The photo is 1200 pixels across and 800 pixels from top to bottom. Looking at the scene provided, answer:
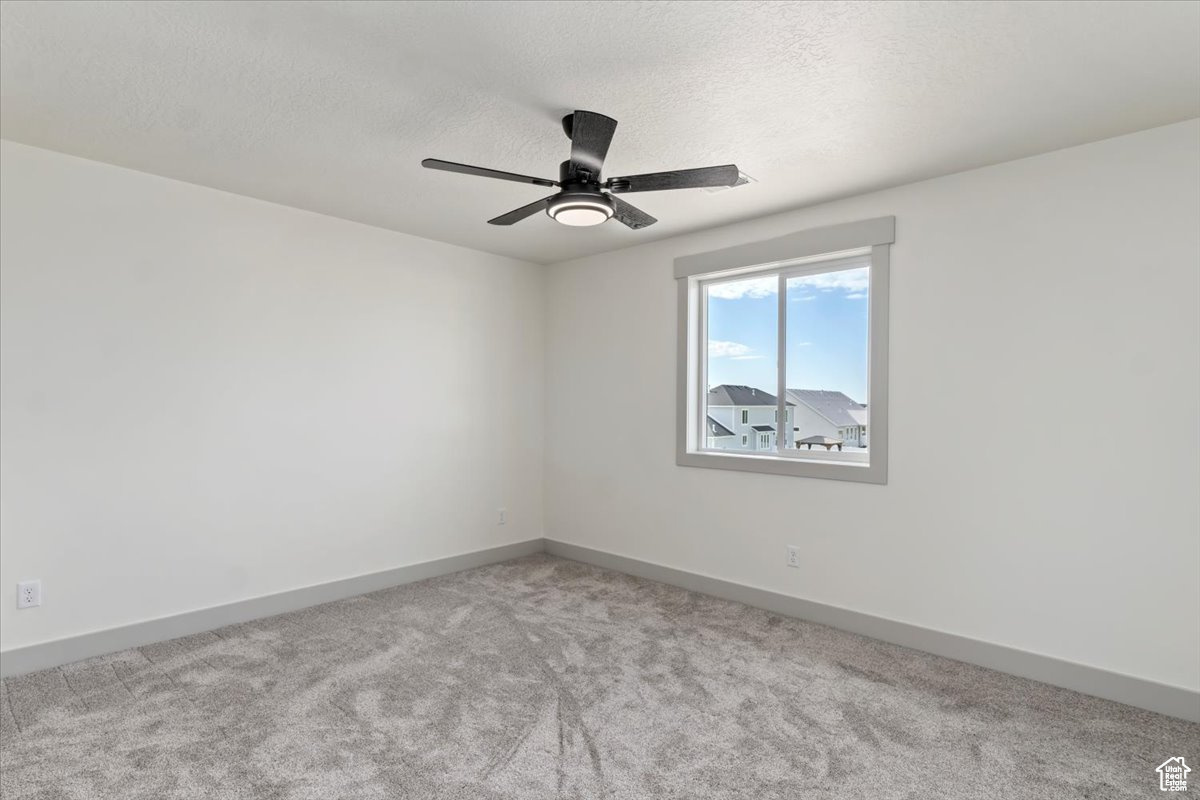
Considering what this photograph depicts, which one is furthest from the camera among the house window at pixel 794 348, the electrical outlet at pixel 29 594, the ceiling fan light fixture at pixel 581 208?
the house window at pixel 794 348

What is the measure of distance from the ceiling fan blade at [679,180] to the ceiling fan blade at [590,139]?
0.11 metres

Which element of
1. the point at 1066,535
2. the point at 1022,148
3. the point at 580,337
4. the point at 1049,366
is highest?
the point at 1022,148

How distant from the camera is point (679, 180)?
90.4 inches

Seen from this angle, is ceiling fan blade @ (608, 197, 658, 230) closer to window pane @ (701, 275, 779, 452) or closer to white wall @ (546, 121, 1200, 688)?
white wall @ (546, 121, 1200, 688)

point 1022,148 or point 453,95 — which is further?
point 1022,148

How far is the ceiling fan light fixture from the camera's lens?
→ 2.38m

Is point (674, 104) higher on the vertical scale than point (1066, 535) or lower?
higher

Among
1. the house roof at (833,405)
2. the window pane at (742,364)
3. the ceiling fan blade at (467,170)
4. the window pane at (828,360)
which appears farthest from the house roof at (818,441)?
the ceiling fan blade at (467,170)

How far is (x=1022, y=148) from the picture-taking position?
273 centimetres

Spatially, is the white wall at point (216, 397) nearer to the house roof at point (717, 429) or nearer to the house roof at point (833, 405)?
the house roof at point (717, 429)

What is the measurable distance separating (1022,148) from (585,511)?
3.63 meters

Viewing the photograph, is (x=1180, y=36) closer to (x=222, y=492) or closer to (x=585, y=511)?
(x=585, y=511)

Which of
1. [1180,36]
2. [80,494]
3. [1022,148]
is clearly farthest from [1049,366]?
[80,494]

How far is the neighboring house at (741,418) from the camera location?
3.96 meters
